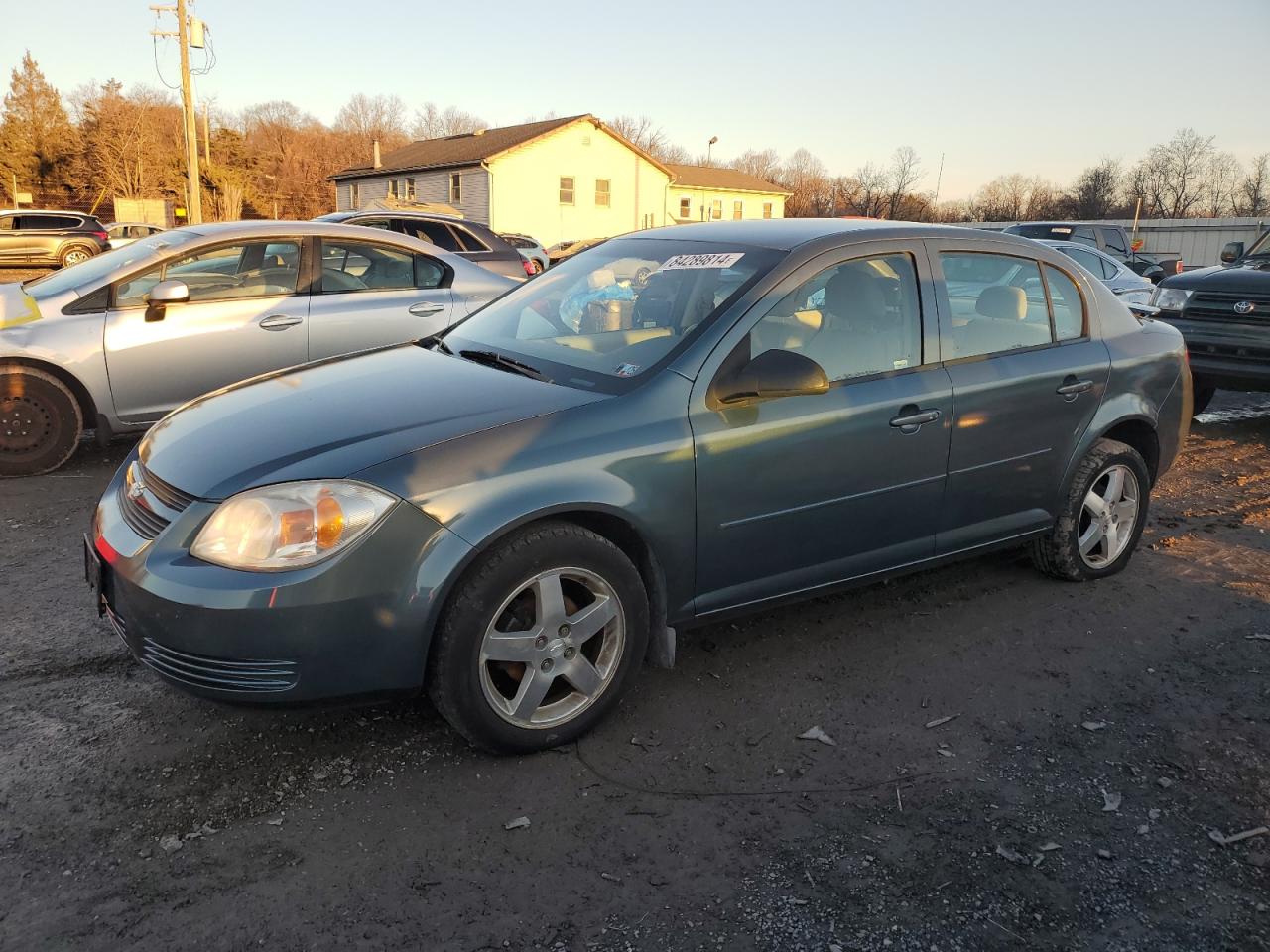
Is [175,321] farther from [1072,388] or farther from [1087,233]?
[1087,233]

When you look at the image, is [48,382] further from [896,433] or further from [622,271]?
[896,433]

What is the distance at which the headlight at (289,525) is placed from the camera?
2.66 m

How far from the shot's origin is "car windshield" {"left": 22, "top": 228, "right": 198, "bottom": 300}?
20.0 feet

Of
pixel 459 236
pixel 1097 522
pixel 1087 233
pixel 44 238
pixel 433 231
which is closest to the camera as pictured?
pixel 1097 522

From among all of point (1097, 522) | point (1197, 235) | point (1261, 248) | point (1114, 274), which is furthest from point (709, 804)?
point (1197, 235)

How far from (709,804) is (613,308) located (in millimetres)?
2004

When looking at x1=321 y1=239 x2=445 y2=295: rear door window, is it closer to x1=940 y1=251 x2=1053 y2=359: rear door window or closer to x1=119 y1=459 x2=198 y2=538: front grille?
x1=119 y1=459 x2=198 y2=538: front grille

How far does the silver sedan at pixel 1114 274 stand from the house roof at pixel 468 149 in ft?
113

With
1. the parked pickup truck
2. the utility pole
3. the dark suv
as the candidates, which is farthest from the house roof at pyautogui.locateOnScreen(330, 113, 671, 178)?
the parked pickup truck

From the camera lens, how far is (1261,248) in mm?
9391

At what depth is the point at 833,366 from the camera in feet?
11.8

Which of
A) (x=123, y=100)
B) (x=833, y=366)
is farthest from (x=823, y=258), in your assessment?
(x=123, y=100)

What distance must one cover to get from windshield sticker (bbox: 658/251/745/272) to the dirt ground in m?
1.54

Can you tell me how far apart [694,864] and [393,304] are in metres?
5.20
